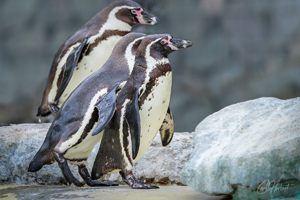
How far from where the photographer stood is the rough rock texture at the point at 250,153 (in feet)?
4.06

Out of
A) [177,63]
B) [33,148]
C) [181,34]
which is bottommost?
[33,148]

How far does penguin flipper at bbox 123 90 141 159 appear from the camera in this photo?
1.76m

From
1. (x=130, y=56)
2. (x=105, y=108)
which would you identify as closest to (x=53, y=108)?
(x=130, y=56)

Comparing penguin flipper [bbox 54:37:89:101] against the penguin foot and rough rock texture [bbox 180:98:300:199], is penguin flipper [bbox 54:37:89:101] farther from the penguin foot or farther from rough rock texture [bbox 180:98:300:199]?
rough rock texture [bbox 180:98:300:199]

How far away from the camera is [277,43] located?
423 cm

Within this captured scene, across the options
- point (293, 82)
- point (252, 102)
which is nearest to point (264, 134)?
point (252, 102)

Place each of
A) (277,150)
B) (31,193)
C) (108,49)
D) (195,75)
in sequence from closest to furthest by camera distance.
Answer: (277,150) → (31,193) → (108,49) → (195,75)

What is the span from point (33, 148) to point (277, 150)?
1651 mm

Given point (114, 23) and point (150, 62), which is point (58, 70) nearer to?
point (114, 23)

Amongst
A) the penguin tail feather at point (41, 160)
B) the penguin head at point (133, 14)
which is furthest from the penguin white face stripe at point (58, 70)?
the penguin tail feather at point (41, 160)

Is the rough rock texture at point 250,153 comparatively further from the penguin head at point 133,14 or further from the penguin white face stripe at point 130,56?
the penguin head at point 133,14

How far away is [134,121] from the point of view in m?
1.76

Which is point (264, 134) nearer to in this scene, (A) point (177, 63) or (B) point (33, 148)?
(B) point (33, 148)

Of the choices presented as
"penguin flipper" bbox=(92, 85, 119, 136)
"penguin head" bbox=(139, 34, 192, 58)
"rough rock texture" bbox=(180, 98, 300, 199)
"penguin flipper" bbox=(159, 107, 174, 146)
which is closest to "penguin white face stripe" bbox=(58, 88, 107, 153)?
"penguin flipper" bbox=(92, 85, 119, 136)
